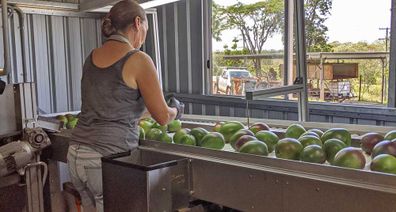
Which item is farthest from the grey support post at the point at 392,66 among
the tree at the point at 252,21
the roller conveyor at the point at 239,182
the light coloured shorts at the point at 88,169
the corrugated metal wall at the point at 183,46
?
the light coloured shorts at the point at 88,169

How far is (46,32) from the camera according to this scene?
416 cm

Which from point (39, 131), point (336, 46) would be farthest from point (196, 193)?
point (336, 46)

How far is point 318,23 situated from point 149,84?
2.45m

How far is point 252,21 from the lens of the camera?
3949 millimetres

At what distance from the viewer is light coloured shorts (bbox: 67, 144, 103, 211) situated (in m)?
1.52

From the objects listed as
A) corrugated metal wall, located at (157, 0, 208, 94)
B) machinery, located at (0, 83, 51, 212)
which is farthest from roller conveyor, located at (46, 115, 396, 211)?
corrugated metal wall, located at (157, 0, 208, 94)

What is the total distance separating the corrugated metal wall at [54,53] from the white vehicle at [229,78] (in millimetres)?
1527

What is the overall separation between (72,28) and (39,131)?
265 cm

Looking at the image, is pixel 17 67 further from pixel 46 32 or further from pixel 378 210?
pixel 378 210

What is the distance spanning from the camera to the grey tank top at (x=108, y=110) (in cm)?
147

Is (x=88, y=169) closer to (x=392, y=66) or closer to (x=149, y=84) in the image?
(x=149, y=84)

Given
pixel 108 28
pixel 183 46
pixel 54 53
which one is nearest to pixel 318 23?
pixel 183 46

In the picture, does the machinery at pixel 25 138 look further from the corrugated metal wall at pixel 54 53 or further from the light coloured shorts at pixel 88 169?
the corrugated metal wall at pixel 54 53

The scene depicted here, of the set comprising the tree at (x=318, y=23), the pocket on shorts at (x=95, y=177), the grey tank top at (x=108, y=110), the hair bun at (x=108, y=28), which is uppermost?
the tree at (x=318, y=23)
